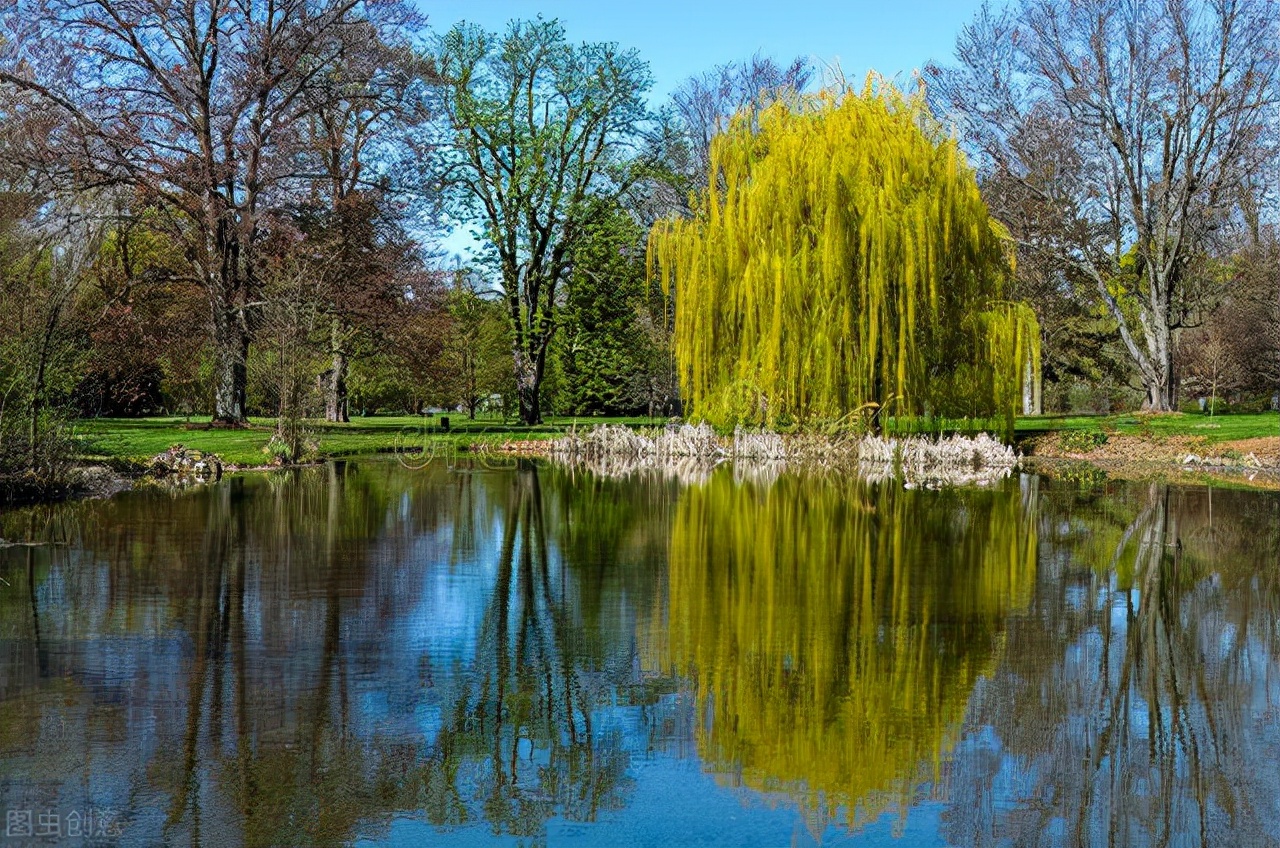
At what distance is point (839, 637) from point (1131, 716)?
6.44 feet

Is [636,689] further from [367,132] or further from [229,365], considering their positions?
[367,132]

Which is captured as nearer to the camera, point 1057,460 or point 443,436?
point 1057,460

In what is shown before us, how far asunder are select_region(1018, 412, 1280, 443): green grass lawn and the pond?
700 inches

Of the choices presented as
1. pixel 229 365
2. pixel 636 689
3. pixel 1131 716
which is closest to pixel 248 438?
pixel 229 365

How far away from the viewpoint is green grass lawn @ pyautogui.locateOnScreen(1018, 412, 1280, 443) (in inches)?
1108

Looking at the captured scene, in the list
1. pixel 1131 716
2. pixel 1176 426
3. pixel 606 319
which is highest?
pixel 606 319

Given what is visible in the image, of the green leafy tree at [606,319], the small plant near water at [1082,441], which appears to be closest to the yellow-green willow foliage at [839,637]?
the small plant near water at [1082,441]

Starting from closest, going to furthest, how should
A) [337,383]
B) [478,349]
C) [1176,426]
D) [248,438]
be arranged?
[248,438] < [1176,426] < [337,383] < [478,349]

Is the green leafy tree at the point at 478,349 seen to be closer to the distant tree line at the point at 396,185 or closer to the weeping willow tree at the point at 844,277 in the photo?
the distant tree line at the point at 396,185

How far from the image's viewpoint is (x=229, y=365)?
95.6ft

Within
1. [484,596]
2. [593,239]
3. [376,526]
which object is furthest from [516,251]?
[484,596]

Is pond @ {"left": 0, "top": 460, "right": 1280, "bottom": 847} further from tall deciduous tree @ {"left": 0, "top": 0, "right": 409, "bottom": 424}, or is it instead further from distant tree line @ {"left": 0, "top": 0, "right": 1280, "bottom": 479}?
tall deciduous tree @ {"left": 0, "top": 0, "right": 409, "bottom": 424}

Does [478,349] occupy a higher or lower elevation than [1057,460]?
higher

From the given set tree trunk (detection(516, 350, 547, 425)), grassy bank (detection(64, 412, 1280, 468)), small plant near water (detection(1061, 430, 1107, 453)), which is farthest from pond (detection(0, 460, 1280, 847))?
tree trunk (detection(516, 350, 547, 425))
